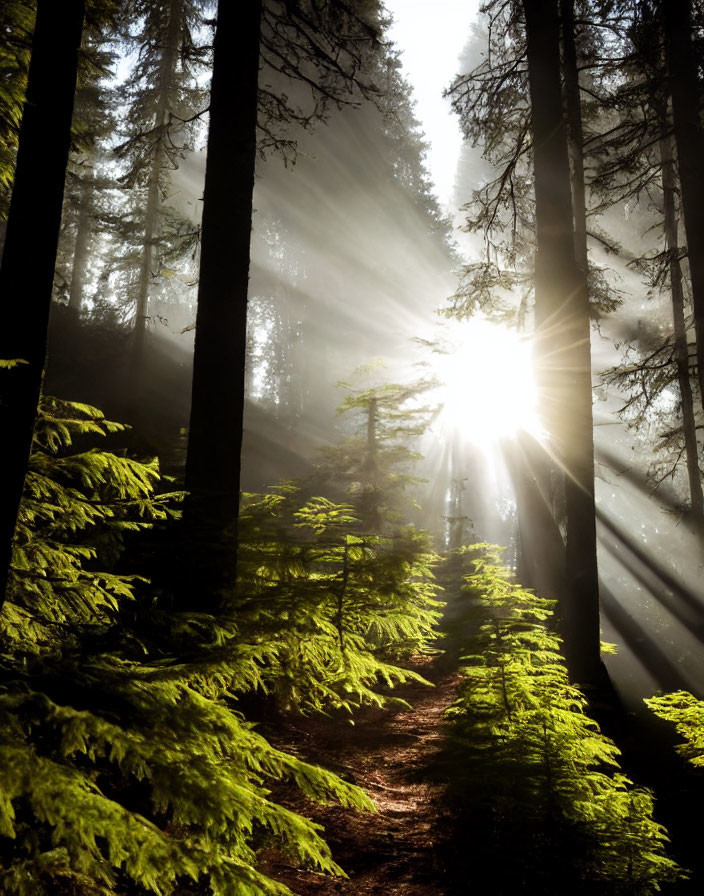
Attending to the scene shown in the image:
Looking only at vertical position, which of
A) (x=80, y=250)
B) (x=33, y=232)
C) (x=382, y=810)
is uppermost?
(x=80, y=250)

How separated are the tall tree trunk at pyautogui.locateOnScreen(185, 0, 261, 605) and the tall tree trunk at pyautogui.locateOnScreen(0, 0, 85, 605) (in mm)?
2011

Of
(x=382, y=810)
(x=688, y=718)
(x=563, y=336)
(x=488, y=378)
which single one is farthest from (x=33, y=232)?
(x=488, y=378)

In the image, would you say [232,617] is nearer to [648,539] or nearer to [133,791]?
[133,791]

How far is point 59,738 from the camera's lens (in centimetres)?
149

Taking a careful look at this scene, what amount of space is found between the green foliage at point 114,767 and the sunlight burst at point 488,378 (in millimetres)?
7422

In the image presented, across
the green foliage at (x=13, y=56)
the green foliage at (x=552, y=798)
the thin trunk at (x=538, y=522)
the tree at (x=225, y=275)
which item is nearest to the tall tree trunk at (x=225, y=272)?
the tree at (x=225, y=275)

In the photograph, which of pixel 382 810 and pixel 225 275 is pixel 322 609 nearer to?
pixel 382 810

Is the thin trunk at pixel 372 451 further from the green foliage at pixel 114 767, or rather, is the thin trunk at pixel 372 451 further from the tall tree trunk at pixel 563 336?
the green foliage at pixel 114 767

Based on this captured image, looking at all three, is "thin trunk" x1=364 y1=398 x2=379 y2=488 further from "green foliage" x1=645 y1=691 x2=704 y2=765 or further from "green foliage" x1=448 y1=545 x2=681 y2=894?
"green foliage" x1=448 y1=545 x2=681 y2=894

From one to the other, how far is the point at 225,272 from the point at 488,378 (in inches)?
314

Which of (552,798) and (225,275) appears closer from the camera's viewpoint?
(552,798)

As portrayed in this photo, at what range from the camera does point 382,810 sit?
11.0 ft

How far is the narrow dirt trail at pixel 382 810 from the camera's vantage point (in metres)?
2.61

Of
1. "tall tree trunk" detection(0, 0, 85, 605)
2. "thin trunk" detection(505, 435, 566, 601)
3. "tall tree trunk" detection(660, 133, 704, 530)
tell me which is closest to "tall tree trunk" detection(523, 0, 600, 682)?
"thin trunk" detection(505, 435, 566, 601)
